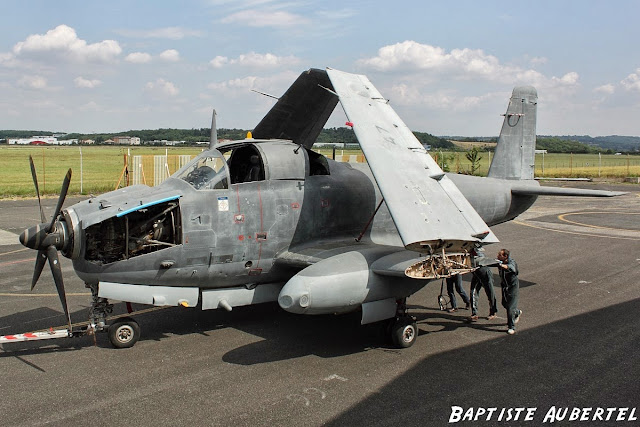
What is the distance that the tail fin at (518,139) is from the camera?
1482 centimetres

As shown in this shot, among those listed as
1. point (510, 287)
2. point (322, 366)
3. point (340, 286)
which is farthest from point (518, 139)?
point (322, 366)

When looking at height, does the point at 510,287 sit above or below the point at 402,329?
above

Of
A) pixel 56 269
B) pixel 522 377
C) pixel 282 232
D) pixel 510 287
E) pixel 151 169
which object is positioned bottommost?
pixel 522 377

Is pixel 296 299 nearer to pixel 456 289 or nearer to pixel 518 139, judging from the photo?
Answer: pixel 456 289

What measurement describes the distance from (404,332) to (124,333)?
16.1 ft

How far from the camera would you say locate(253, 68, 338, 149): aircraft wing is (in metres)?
12.7

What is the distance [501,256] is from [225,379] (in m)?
5.64

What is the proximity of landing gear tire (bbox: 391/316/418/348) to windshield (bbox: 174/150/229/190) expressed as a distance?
156 inches

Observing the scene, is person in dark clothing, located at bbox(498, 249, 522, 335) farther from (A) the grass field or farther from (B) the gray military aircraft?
(A) the grass field

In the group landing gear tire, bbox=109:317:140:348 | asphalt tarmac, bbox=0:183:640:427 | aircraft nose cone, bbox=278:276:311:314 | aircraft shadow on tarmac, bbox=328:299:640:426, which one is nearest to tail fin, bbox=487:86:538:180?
asphalt tarmac, bbox=0:183:640:427

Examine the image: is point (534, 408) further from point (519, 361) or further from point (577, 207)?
point (577, 207)

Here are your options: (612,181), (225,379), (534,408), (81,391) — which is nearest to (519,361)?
(534,408)

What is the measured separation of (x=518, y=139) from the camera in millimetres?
15016

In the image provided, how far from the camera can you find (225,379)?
8219mm
